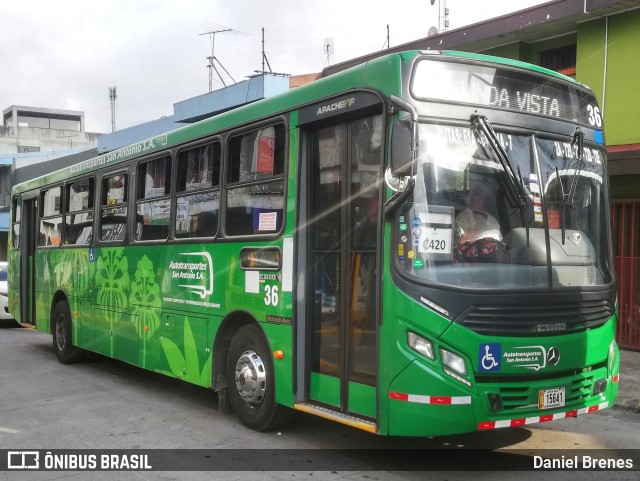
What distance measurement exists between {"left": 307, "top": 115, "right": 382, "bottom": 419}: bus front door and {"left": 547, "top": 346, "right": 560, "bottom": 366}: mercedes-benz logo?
127cm

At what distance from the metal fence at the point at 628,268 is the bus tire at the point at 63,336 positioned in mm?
8677

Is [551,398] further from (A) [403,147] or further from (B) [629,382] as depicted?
(B) [629,382]

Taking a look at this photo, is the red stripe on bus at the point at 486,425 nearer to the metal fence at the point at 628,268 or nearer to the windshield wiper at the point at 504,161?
the windshield wiper at the point at 504,161

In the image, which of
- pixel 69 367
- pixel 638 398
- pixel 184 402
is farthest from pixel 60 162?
pixel 638 398

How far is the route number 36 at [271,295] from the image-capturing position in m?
6.64

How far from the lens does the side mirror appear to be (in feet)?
17.0

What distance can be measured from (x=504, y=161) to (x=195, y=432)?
155 inches

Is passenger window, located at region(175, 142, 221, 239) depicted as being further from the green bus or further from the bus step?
the bus step

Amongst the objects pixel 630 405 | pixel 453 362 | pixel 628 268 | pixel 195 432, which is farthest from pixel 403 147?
pixel 628 268

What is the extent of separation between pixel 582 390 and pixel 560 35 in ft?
29.9

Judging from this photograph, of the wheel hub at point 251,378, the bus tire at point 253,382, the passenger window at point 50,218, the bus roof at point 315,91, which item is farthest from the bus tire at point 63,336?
the wheel hub at point 251,378

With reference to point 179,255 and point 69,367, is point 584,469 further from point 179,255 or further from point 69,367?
point 69,367

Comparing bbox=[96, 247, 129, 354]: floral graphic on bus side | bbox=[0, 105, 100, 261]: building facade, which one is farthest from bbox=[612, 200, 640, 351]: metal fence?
bbox=[0, 105, 100, 261]: building facade

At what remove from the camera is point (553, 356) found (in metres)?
5.43
